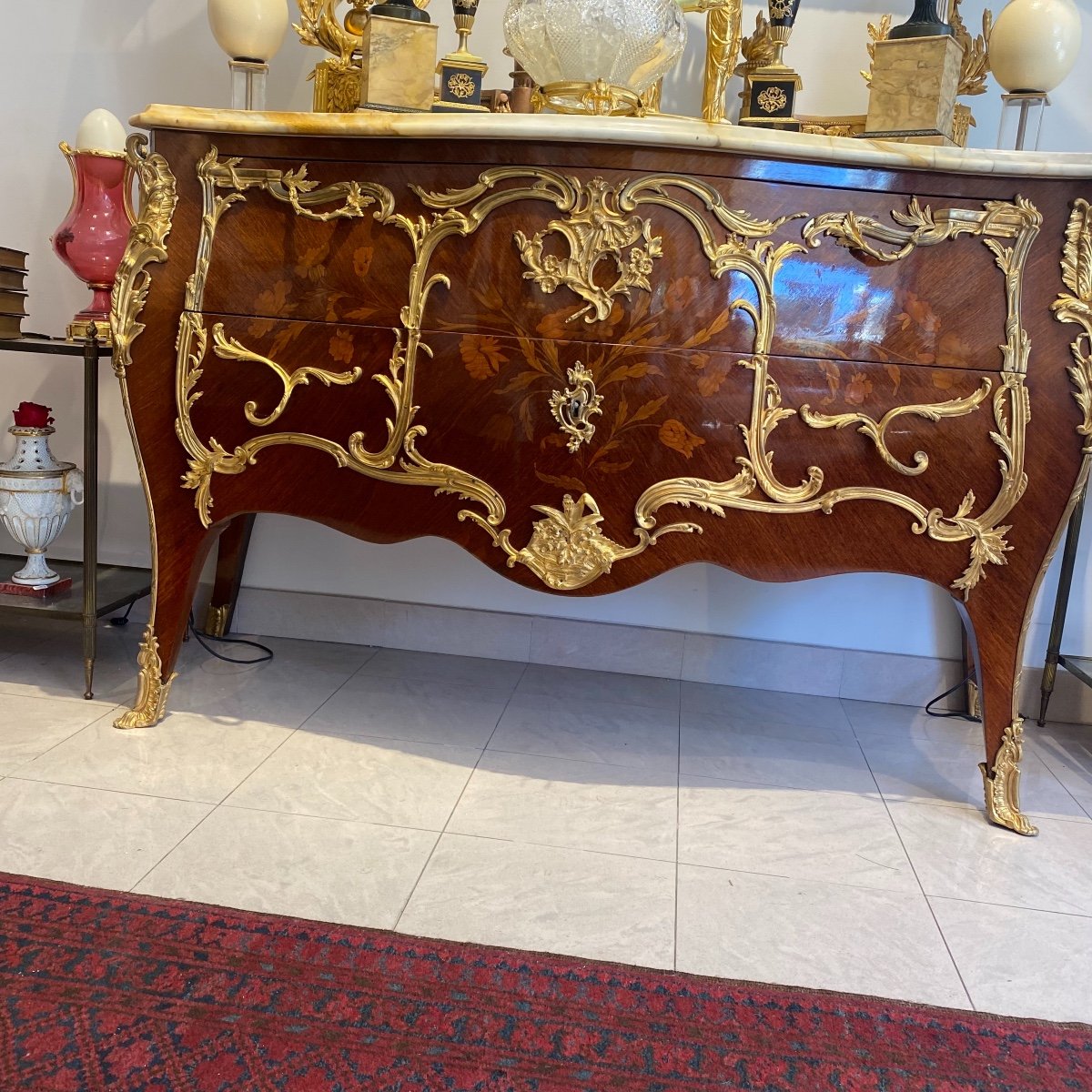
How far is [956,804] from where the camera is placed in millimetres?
1606

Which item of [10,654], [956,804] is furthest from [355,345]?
[956,804]

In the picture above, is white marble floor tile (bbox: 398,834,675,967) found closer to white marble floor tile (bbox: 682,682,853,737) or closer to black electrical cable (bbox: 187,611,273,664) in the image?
white marble floor tile (bbox: 682,682,853,737)

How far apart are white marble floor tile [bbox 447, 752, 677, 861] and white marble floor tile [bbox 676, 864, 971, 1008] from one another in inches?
4.8

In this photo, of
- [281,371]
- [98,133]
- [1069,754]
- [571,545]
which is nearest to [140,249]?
[281,371]

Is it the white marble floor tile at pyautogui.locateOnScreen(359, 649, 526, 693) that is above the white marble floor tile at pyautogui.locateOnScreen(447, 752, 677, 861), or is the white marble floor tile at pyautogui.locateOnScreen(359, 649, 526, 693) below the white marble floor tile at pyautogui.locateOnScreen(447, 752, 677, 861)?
below

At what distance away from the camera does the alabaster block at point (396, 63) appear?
5.10 ft

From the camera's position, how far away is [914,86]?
1.53m

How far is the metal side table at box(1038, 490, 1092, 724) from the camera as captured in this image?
1897 mm

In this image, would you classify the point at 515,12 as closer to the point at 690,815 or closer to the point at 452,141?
the point at 452,141

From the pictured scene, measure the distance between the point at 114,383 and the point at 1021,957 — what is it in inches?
80.6

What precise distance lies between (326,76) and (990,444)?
1350 mm

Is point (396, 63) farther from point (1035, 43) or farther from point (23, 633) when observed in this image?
point (23, 633)

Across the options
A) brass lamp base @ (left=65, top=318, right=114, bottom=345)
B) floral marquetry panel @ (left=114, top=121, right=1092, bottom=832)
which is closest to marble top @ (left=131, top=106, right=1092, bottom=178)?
floral marquetry panel @ (left=114, top=121, right=1092, bottom=832)

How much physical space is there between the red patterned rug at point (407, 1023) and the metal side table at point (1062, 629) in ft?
3.39
